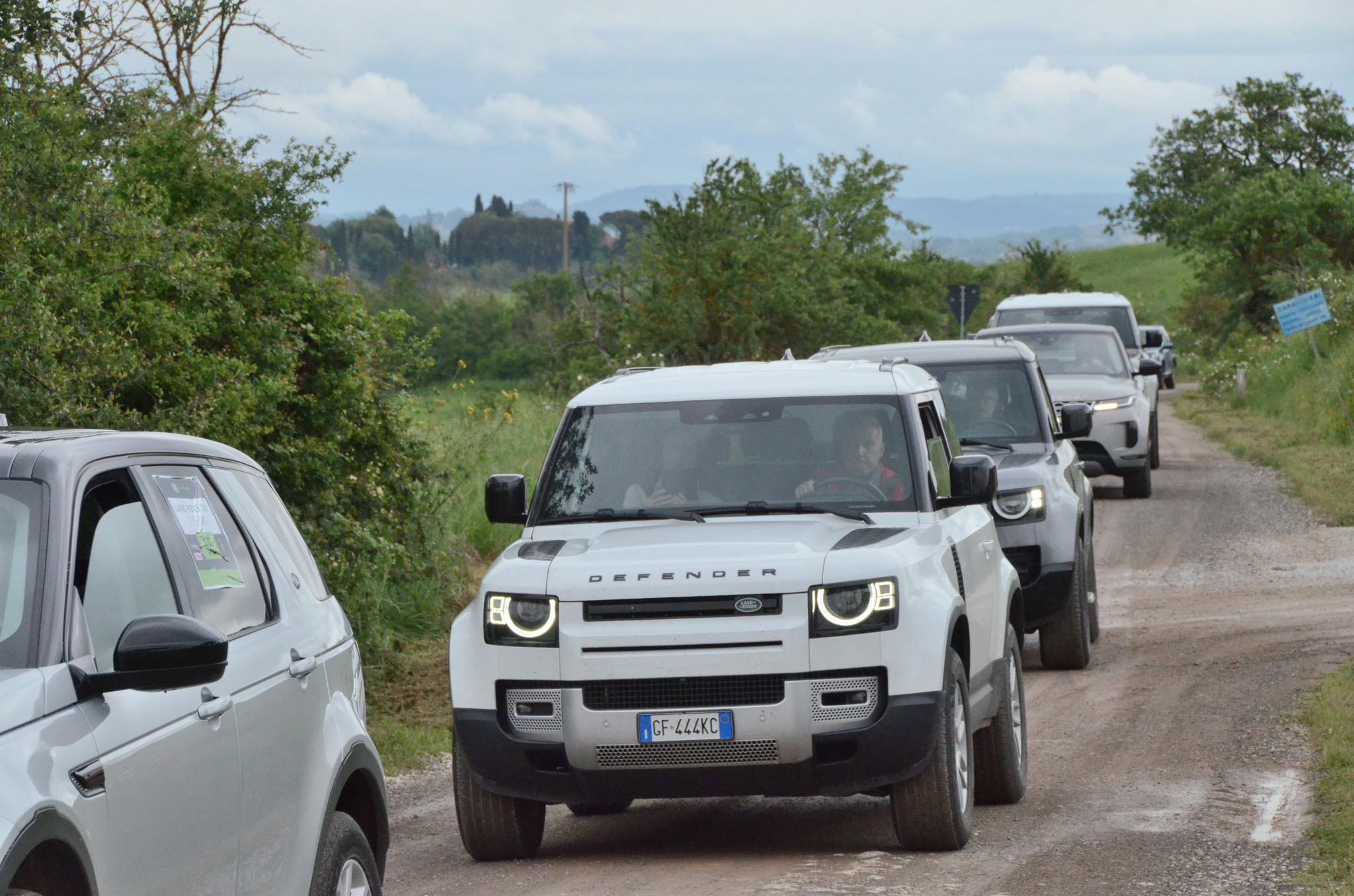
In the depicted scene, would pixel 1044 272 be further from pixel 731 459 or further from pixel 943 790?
pixel 943 790

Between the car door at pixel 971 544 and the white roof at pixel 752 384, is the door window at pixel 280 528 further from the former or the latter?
the car door at pixel 971 544

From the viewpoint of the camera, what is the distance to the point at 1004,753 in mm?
8086

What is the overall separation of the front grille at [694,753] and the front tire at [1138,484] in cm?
1670

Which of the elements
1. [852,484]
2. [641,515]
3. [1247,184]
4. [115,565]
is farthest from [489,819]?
[1247,184]

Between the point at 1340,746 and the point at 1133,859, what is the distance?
232cm

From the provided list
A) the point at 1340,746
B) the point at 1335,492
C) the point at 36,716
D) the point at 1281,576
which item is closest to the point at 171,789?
the point at 36,716

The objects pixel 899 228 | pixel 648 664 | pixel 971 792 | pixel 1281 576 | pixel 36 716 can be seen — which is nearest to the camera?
pixel 36 716

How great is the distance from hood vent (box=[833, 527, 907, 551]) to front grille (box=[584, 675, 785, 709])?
0.57 metres

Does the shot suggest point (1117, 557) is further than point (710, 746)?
Yes

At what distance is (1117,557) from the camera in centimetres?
1816

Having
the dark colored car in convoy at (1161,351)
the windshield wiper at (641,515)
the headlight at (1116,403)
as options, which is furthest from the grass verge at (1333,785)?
the dark colored car in convoy at (1161,351)

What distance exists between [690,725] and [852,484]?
1.56 m

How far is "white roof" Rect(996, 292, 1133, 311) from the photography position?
83.9 feet

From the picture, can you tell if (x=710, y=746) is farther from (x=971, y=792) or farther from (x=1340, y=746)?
(x=1340, y=746)
